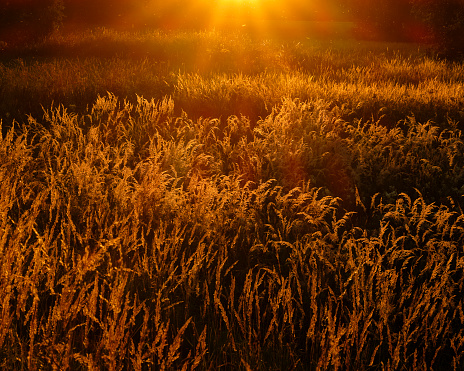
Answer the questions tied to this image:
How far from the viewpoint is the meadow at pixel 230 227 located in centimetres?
181

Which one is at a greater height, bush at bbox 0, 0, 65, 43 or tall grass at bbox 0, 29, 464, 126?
bush at bbox 0, 0, 65, 43

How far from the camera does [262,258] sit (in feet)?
9.30

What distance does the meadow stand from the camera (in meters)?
1.81

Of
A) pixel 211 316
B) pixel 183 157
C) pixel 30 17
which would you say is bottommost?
pixel 211 316

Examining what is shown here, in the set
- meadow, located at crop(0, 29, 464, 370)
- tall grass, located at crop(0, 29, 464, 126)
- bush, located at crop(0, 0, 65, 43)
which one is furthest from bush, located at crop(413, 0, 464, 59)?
bush, located at crop(0, 0, 65, 43)

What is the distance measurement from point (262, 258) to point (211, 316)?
0.66 m

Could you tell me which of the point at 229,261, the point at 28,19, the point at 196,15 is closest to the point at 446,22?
the point at 196,15

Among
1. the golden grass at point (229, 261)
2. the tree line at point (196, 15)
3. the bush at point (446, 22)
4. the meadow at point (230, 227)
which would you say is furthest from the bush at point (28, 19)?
the bush at point (446, 22)

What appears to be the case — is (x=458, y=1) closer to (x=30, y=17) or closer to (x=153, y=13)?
(x=153, y=13)

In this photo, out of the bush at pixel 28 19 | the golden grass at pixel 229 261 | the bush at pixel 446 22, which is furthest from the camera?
the bush at pixel 28 19

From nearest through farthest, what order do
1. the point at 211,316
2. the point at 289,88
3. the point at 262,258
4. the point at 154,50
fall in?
the point at 211,316 < the point at 262,258 < the point at 289,88 < the point at 154,50

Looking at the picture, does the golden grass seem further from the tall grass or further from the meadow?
the tall grass

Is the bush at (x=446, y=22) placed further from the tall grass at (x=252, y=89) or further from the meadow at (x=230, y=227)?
the meadow at (x=230, y=227)

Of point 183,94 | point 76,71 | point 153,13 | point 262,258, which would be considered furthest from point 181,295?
point 153,13
